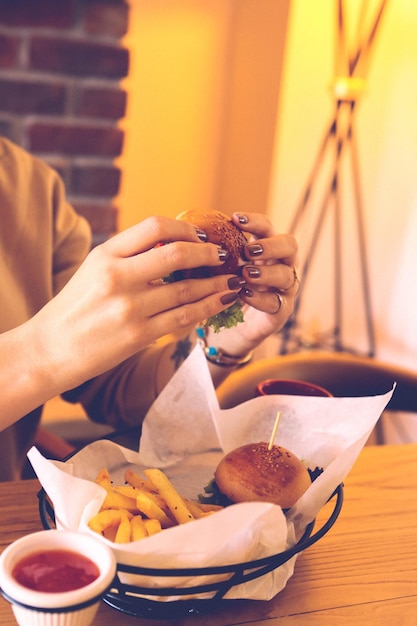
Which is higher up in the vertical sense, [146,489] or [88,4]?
[88,4]

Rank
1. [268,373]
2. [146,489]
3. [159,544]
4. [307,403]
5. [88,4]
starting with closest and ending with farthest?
[159,544] → [146,489] → [307,403] → [268,373] → [88,4]

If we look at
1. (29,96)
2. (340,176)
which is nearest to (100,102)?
(29,96)

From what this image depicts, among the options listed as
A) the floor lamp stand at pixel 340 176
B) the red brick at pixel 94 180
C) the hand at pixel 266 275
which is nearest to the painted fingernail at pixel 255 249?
the hand at pixel 266 275

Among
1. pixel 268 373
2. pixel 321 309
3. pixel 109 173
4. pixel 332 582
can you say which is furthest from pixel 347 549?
pixel 321 309

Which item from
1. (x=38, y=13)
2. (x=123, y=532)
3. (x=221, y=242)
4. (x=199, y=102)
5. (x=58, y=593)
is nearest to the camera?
(x=58, y=593)

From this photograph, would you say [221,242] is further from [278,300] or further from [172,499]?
[172,499]

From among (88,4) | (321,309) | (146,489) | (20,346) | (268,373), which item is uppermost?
(88,4)

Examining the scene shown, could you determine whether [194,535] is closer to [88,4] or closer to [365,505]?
[365,505]
